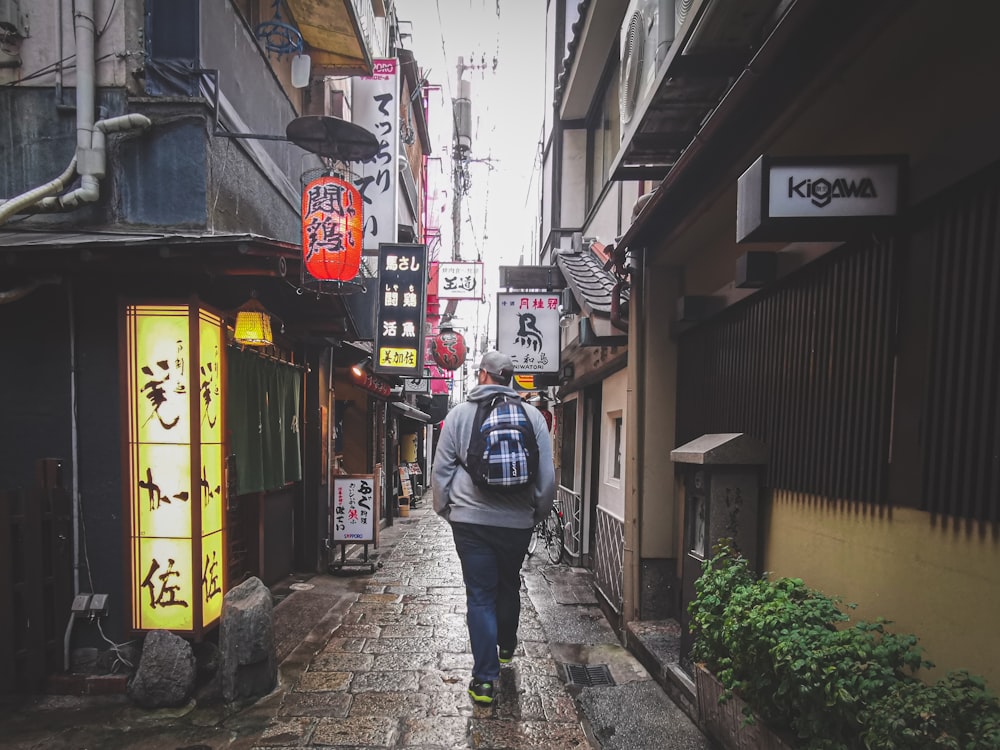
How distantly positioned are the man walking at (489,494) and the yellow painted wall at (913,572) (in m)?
2.24

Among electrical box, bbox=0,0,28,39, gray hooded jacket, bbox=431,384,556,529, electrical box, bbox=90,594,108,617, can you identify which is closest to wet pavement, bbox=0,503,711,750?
electrical box, bbox=90,594,108,617

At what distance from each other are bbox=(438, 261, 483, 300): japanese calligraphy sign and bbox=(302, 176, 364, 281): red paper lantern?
1218 cm

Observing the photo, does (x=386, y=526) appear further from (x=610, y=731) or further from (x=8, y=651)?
(x=610, y=731)

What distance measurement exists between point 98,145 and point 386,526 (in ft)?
45.9

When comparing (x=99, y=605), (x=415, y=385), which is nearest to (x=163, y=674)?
(x=99, y=605)

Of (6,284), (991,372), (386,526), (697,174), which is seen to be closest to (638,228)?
(697,174)

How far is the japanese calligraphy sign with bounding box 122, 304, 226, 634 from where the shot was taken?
20.1ft

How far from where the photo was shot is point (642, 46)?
6.25 m

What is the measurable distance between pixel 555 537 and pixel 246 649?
841 cm

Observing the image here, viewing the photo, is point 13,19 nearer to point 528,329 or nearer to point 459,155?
point 528,329

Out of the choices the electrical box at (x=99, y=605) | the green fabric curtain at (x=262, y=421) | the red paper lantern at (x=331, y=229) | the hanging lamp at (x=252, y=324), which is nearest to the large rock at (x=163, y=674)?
the electrical box at (x=99, y=605)

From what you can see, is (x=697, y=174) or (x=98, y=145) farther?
(x=98, y=145)

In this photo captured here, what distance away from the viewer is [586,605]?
9.41m

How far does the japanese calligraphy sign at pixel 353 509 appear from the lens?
10.9 m
